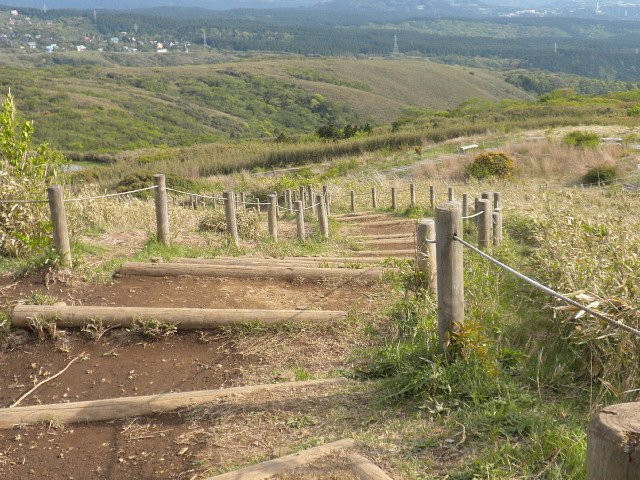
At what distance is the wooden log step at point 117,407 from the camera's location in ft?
15.7

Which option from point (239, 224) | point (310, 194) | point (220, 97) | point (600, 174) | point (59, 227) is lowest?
point (220, 97)

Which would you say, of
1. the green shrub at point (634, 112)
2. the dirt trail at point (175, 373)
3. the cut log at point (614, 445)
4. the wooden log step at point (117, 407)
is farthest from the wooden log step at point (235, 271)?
the green shrub at point (634, 112)

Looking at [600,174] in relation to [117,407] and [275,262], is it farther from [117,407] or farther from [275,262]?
[117,407]

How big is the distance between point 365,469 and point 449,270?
4.89ft

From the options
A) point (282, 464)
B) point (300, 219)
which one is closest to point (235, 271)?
point (282, 464)

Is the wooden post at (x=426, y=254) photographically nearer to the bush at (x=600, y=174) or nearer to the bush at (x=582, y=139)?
the bush at (x=600, y=174)

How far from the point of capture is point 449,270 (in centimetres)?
455

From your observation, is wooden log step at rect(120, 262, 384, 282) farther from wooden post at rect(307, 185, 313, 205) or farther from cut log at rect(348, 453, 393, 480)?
wooden post at rect(307, 185, 313, 205)

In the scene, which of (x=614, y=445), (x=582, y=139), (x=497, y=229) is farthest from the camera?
(x=582, y=139)

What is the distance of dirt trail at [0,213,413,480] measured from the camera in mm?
4254

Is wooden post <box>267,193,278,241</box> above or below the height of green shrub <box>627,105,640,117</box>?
above

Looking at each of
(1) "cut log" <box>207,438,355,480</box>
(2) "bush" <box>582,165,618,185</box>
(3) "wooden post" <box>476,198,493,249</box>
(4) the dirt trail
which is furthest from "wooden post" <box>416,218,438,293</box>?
(2) "bush" <box>582,165,618,185</box>

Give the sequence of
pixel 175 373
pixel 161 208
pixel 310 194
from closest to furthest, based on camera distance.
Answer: pixel 175 373 < pixel 161 208 < pixel 310 194

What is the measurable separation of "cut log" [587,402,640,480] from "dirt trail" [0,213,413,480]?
2.05 meters
